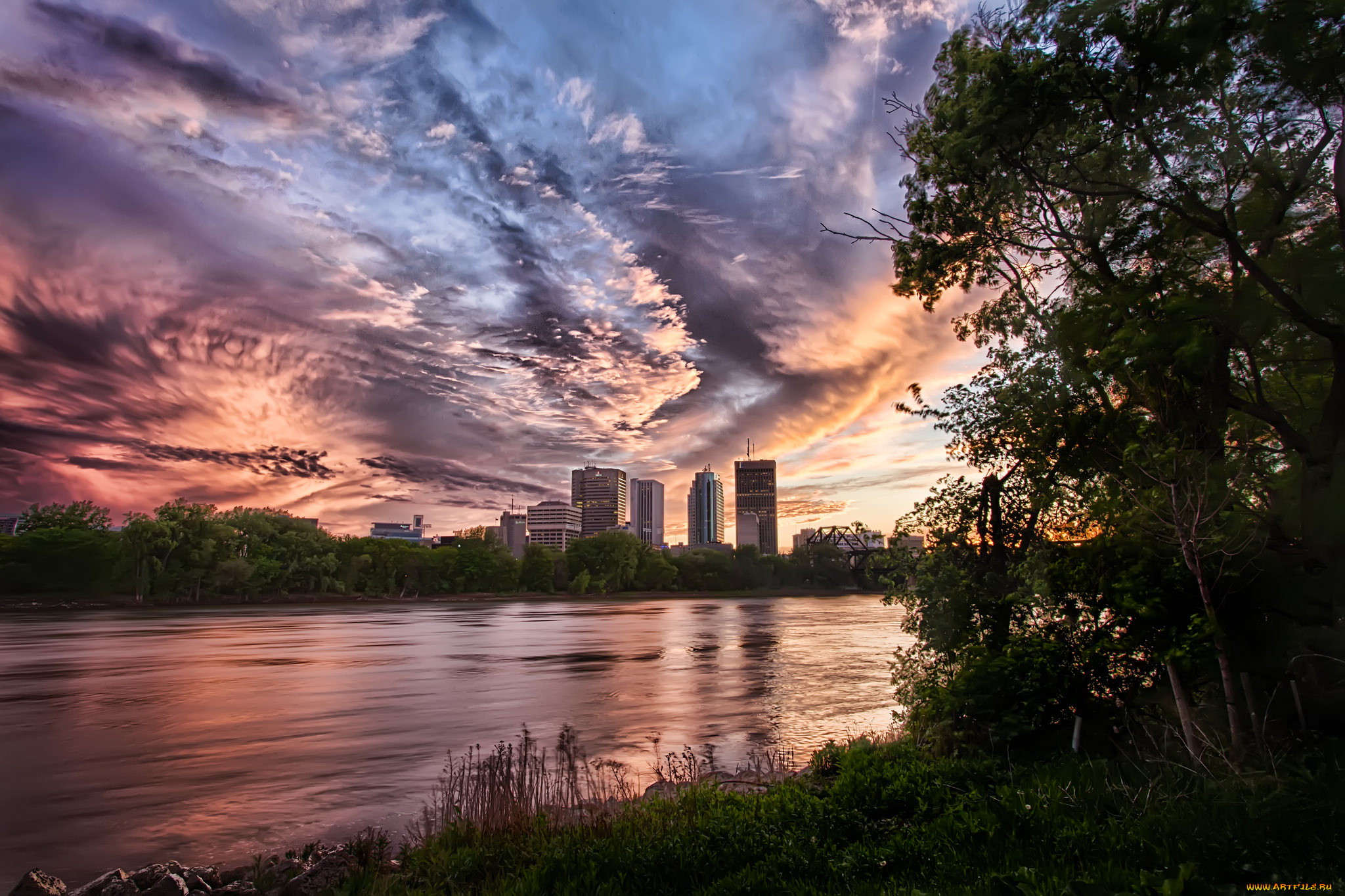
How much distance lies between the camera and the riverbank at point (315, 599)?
10806cm

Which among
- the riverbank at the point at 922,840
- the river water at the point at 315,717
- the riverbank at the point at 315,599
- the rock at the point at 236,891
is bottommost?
the riverbank at the point at 315,599

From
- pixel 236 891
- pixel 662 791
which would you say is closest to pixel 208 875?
pixel 236 891

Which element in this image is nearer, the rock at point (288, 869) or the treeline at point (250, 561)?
the rock at point (288, 869)

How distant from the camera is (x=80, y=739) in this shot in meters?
21.0

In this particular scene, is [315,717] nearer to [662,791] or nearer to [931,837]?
[662,791]

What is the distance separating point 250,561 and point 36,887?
13208 centimetres

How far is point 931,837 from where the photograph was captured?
7.84 m

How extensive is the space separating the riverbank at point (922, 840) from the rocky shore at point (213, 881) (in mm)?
45

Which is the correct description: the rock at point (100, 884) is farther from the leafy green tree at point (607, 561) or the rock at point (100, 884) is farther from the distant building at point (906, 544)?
the leafy green tree at point (607, 561)

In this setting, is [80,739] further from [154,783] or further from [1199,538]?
[1199,538]

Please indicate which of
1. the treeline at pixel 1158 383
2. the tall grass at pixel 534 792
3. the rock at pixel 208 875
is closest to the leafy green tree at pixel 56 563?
the tall grass at pixel 534 792

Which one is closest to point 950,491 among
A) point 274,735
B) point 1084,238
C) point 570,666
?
point 1084,238

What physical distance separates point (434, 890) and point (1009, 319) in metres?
12.5

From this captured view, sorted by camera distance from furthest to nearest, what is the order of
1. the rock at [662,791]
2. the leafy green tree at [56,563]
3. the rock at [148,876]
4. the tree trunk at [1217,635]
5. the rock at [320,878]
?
the leafy green tree at [56,563] < the rock at [662,791] < the rock at [148,876] < the rock at [320,878] < the tree trunk at [1217,635]
